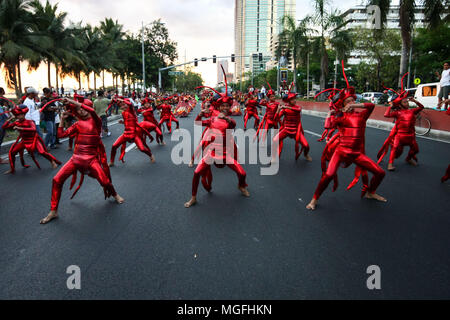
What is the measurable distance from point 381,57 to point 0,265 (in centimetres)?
5278

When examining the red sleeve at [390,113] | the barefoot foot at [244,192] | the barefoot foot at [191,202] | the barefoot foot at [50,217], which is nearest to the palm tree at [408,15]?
the red sleeve at [390,113]

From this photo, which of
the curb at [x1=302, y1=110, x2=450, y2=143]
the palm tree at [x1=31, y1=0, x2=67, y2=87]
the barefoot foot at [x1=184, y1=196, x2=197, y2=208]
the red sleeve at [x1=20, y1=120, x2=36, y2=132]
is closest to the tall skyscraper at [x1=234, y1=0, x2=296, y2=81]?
the palm tree at [x1=31, y1=0, x2=67, y2=87]

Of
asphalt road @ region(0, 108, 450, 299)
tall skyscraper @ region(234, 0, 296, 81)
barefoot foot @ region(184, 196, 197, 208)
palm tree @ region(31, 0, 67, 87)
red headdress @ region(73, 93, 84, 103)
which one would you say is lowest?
asphalt road @ region(0, 108, 450, 299)

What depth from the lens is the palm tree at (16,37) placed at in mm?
27698

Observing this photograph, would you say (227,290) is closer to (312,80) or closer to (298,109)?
(298,109)

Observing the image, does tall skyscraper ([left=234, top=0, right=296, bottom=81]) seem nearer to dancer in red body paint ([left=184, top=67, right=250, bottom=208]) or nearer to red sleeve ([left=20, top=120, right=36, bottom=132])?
red sleeve ([left=20, top=120, right=36, bottom=132])

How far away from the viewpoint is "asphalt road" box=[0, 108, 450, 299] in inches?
118

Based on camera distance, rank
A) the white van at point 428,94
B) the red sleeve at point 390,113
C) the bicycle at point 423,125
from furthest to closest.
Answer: the white van at point 428,94 < the bicycle at point 423,125 < the red sleeve at point 390,113

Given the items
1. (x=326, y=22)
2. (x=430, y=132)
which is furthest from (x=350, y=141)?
(x=326, y=22)

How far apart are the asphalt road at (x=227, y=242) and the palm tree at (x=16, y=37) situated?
26.6 meters

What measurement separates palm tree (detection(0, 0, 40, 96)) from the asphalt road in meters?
26.6

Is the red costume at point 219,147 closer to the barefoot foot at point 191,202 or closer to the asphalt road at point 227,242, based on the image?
the barefoot foot at point 191,202

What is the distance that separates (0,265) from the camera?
3.43 metres
